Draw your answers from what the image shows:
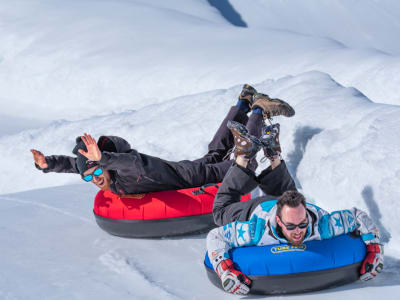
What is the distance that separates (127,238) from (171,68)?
6.52 metres

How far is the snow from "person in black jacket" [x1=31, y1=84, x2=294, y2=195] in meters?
0.37

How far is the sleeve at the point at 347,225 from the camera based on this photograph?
8.70 ft

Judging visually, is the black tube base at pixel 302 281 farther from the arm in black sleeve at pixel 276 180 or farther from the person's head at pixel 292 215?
the arm in black sleeve at pixel 276 180

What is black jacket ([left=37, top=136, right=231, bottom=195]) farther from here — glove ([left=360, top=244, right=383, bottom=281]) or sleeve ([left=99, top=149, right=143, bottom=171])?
glove ([left=360, top=244, right=383, bottom=281])

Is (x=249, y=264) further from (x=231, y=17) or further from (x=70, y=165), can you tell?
(x=231, y=17)

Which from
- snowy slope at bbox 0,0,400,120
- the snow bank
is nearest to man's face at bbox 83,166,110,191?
the snow bank

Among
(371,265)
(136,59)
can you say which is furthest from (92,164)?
(136,59)

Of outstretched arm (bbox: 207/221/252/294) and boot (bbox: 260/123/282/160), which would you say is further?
boot (bbox: 260/123/282/160)

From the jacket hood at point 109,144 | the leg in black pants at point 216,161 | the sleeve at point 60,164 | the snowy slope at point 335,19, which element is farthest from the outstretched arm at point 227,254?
the snowy slope at point 335,19

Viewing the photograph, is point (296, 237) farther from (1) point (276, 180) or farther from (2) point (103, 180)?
(2) point (103, 180)

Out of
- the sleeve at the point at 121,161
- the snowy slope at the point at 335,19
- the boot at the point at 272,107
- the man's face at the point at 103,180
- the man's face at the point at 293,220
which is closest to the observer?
the man's face at the point at 293,220

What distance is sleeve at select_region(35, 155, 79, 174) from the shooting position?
3604 millimetres

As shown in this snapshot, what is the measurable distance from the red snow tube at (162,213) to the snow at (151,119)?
0.24 ft

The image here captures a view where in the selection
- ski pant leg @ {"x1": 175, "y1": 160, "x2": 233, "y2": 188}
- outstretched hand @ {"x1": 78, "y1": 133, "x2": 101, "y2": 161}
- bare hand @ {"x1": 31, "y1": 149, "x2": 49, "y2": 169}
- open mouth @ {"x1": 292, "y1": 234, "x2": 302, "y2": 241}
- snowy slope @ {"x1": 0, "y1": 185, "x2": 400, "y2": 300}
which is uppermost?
outstretched hand @ {"x1": 78, "y1": 133, "x2": 101, "y2": 161}
